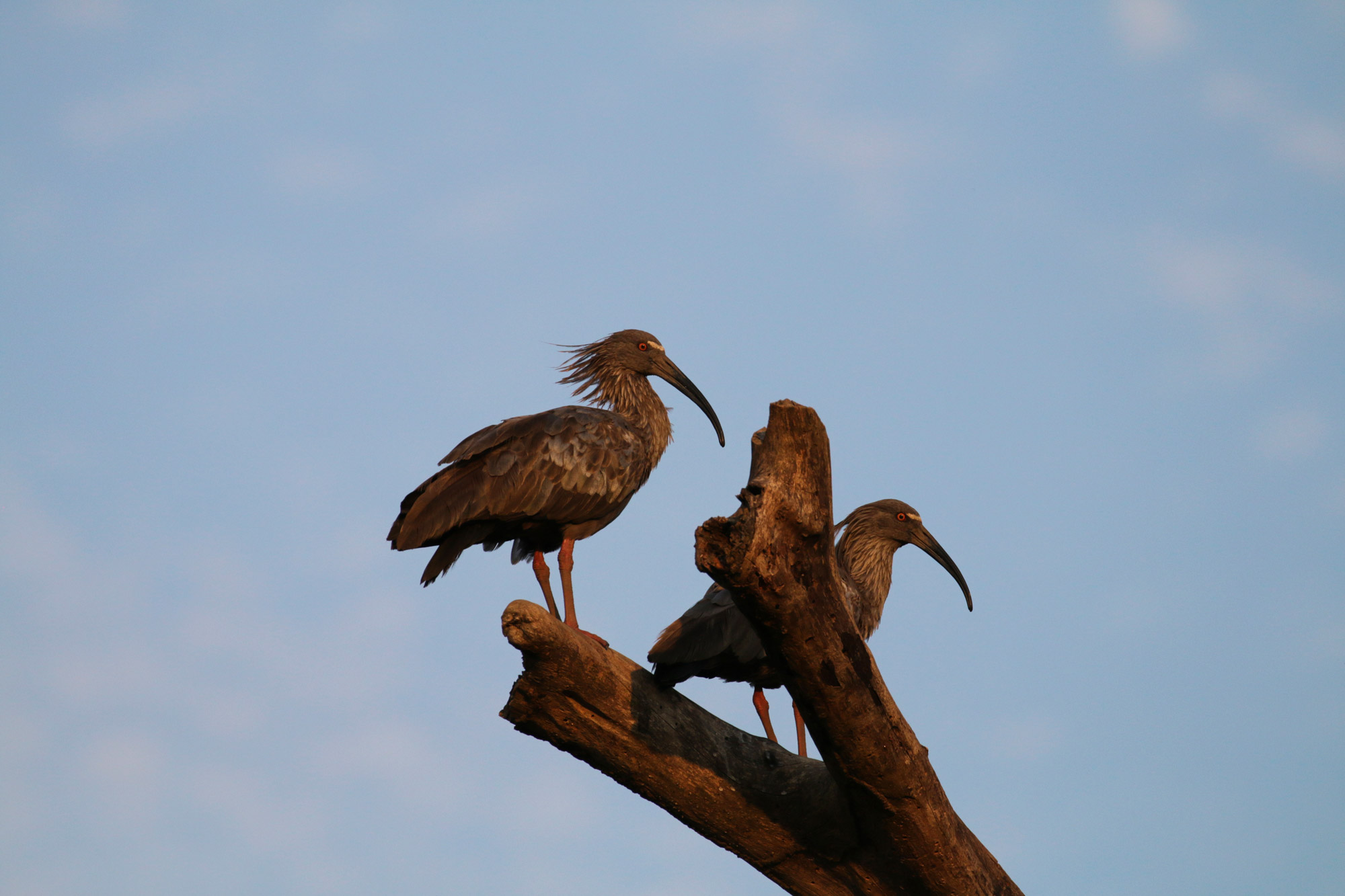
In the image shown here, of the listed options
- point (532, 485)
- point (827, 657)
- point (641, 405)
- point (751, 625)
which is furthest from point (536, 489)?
point (827, 657)

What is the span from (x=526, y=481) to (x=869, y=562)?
3.42 m

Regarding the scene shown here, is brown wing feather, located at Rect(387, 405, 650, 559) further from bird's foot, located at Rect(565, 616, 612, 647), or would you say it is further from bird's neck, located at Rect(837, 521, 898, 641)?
bird's neck, located at Rect(837, 521, 898, 641)

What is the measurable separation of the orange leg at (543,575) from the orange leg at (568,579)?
0.10 meters

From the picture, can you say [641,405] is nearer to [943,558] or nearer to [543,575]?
[543,575]

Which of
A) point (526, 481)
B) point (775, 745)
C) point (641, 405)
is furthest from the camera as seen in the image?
point (641, 405)

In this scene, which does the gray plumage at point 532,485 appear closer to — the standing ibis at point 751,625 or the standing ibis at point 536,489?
the standing ibis at point 536,489

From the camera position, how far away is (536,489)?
762 cm

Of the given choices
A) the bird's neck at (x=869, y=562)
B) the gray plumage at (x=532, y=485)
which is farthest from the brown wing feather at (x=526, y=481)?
the bird's neck at (x=869, y=562)

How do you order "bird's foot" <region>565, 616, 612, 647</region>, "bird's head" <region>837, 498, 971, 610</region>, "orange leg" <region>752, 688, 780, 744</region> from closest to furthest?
"bird's foot" <region>565, 616, 612, 647</region>
"orange leg" <region>752, 688, 780, 744</region>
"bird's head" <region>837, 498, 971, 610</region>

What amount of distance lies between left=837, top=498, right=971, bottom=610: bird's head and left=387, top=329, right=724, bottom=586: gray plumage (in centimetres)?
206

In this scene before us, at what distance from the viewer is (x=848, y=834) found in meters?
5.44

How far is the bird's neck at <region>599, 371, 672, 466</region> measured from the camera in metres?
8.85

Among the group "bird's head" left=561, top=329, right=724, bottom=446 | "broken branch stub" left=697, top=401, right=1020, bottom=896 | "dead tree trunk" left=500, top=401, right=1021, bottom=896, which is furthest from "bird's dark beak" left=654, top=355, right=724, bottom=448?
"broken branch stub" left=697, top=401, right=1020, bottom=896

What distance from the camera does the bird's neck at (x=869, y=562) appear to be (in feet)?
30.8
